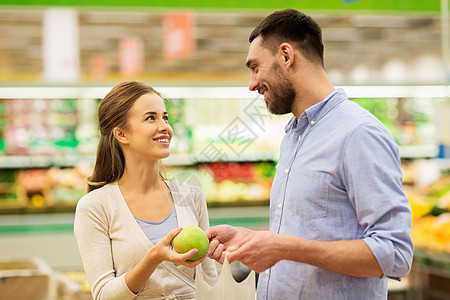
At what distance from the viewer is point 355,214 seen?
166 cm

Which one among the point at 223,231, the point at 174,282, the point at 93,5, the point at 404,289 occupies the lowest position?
the point at 404,289

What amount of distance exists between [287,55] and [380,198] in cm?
58

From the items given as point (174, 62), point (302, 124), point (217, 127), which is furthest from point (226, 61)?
point (302, 124)

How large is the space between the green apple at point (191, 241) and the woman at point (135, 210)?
0.02m

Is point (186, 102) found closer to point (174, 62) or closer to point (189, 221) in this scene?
point (189, 221)

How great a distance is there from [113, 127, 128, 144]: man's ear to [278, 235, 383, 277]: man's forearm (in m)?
0.75

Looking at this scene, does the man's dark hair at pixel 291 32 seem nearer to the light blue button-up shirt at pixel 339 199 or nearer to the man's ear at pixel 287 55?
the man's ear at pixel 287 55

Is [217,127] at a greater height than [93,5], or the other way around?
[93,5]

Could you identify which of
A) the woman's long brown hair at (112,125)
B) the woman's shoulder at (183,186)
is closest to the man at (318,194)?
the woman's shoulder at (183,186)

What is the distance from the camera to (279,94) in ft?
6.01

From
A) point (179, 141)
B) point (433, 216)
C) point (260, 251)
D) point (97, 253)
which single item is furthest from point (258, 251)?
point (179, 141)

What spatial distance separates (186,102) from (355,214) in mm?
4637

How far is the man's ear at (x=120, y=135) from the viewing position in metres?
1.99

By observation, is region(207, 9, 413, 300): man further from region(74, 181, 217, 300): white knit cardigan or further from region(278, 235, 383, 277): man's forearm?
region(74, 181, 217, 300): white knit cardigan
